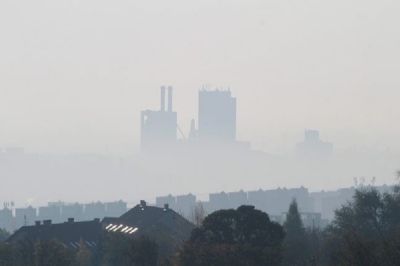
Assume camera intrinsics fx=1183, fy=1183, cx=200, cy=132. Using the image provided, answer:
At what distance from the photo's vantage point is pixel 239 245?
95.2 ft

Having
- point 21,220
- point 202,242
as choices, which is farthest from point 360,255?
point 21,220

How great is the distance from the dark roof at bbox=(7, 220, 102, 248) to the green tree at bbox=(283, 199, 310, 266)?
776 cm

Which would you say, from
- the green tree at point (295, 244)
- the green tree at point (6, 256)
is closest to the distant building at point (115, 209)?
the green tree at point (295, 244)

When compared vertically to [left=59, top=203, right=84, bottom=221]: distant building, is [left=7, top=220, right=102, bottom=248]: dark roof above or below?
below

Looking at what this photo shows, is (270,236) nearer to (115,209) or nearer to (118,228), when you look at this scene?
(118,228)

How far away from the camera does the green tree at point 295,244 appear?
107 ft

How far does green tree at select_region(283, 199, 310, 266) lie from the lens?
107 feet

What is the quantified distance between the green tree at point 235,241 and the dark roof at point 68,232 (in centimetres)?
1219

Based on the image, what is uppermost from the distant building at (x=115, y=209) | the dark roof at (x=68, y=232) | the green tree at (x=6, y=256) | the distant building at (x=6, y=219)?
the distant building at (x=115, y=209)

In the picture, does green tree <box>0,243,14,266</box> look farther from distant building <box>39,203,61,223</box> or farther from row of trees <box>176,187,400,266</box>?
distant building <box>39,203,61,223</box>

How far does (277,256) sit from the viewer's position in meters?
28.5

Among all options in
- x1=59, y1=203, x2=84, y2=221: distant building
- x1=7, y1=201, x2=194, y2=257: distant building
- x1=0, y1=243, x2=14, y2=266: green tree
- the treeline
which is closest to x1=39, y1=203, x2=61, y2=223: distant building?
x1=59, y1=203, x2=84, y2=221: distant building

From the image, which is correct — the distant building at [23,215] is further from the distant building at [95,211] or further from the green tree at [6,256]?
the green tree at [6,256]

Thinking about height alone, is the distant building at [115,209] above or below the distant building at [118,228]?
above
